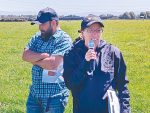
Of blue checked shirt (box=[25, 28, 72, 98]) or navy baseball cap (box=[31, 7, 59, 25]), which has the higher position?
navy baseball cap (box=[31, 7, 59, 25])

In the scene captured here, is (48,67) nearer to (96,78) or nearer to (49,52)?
(49,52)

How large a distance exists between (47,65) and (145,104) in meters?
3.40

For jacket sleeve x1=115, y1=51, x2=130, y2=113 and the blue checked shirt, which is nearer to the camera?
jacket sleeve x1=115, y1=51, x2=130, y2=113

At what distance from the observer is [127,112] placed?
2.52 metres

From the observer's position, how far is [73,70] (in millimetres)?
2561

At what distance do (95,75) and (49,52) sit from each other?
103 centimetres

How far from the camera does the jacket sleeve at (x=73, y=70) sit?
236cm

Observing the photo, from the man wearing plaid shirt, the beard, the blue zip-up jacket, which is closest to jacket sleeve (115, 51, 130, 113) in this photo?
the blue zip-up jacket

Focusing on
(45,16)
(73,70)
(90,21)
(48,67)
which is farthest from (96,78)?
(45,16)

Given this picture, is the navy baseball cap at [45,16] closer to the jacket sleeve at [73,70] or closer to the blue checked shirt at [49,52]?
the blue checked shirt at [49,52]

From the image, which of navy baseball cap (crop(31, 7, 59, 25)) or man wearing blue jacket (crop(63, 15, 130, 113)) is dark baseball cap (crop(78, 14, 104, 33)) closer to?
man wearing blue jacket (crop(63, 15, 130, 113))

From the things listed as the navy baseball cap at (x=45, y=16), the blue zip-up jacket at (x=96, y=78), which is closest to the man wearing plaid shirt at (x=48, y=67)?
the navy baseball cap at (x=45, y=16)

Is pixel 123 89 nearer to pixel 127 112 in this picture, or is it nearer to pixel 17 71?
pixel 127 112

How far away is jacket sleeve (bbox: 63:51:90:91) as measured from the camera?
7.74 ft
